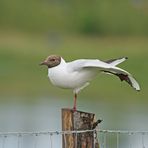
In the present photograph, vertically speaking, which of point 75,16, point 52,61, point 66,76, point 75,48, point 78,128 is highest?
point 75,16

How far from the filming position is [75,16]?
36.2 metres

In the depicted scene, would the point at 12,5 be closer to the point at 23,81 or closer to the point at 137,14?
the point at 137,14

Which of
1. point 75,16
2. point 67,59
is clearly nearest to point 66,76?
point 67,59

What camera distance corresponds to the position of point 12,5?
121 ft

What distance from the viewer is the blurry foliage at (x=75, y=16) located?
34812 millimetres

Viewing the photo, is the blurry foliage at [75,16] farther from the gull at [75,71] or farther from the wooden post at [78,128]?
the wooden post at [78,128]

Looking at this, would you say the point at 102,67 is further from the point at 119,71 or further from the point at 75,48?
the point at 75,48

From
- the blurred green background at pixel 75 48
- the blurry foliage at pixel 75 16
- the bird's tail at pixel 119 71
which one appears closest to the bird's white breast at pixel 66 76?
the bird's tail at pixel 119 71

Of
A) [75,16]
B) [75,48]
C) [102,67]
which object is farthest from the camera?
[75,16]

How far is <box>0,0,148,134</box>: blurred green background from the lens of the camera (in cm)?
2011

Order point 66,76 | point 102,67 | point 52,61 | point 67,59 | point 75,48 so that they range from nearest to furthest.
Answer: point 102,67, point 66,76, point 52,61, point 67,59, point 75,48

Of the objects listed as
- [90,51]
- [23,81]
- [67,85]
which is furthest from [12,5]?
[67,85]

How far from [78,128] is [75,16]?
27966mm

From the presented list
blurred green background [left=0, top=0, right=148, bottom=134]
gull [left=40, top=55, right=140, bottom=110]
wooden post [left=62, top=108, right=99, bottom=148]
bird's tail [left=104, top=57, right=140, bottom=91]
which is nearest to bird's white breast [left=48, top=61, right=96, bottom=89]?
gull [left=40, top=55, right=140, bottom=110]
